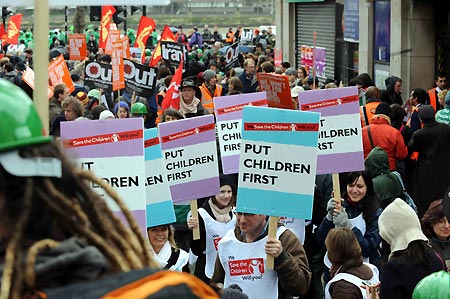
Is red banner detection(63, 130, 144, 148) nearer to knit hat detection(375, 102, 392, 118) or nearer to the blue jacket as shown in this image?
the blue jacket

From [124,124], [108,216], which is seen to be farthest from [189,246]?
[108,216]

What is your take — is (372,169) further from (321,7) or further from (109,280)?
(321,7)

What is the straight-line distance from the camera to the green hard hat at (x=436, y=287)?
10.2 feet

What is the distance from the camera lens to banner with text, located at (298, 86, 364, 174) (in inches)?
312

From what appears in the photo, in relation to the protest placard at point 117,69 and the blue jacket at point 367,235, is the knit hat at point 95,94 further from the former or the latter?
the blue jacket at point 367,235

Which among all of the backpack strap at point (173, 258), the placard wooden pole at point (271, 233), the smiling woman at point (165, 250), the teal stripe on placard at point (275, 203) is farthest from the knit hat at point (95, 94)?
the placard wooden pole at point (271, 233)

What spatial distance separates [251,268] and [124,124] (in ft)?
3.66

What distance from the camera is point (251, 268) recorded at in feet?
20.0

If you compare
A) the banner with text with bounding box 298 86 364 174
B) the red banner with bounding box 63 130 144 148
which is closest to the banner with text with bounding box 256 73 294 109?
the banner with text with bounding box 298 86 364 174

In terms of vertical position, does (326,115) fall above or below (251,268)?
above

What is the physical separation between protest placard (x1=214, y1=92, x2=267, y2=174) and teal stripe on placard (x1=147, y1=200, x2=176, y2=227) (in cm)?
228

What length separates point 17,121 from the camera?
1830 millimetres

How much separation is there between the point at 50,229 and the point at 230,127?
7378 mm

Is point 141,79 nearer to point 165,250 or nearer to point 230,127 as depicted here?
point 230,127
